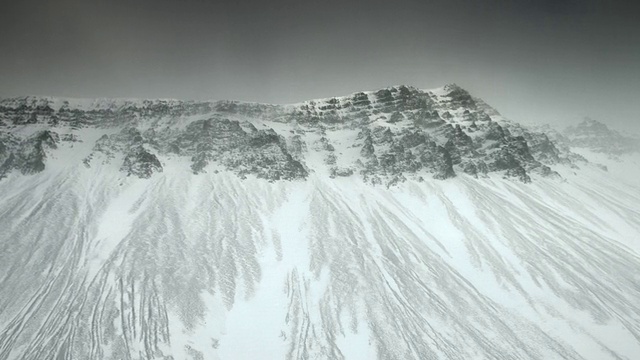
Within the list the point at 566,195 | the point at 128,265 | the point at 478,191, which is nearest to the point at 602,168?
the point at 566,195

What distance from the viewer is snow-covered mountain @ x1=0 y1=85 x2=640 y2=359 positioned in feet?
226

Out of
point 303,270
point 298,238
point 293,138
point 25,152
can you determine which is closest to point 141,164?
point 25,152

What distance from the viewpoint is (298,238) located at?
95.6 m

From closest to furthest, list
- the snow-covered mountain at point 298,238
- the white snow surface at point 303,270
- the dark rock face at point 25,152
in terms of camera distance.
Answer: the white snow surface at point 303,270 → the snow-covered mountain at point 298,238 → the dark rock face at point 25,152

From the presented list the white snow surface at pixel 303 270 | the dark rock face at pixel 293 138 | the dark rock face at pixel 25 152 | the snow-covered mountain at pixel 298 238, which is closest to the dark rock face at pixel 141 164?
the dark rock face at pixel 293 138

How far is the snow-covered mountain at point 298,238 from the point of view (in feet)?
226

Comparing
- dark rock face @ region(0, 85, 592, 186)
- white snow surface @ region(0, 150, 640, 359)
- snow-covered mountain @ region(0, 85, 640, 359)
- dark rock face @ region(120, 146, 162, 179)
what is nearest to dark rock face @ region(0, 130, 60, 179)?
dark rock face @ region(0, 85, 592, 186)

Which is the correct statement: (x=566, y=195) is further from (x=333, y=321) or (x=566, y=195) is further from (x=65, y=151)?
(x=65, y=151)

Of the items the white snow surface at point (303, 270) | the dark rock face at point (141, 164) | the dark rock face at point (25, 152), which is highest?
the dark rock face at point (25, 152)

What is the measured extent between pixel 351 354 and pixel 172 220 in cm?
5668

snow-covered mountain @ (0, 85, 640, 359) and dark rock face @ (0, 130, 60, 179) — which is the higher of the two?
dark rock face @ (0, 130, 60, 179)

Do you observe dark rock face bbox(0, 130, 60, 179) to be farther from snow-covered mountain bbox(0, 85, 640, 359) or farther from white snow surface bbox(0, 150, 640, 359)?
white snow surface bbox(0, 150, 640, 359)

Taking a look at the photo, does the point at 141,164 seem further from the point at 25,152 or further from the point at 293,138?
the point at 293,138

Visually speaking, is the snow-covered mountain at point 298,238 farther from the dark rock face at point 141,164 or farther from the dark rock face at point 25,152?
the dark rock face at point 25,152
